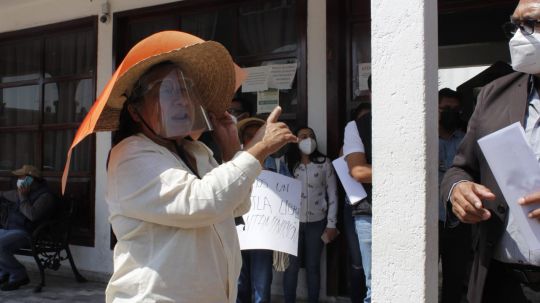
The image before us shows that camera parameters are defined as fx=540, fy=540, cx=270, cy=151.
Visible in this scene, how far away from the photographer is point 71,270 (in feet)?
21.2

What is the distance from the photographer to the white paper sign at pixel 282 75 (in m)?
5.15

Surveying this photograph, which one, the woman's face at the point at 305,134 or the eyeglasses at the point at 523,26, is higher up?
the eyeglasses at the point at 523,26

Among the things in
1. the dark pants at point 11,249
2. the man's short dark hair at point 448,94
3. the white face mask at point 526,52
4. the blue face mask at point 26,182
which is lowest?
the dark pants at point 11,249

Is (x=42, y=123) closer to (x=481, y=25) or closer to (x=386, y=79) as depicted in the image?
(x=481, y=25)

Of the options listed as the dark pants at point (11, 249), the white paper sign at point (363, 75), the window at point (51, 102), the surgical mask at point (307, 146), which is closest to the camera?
the surgical mask at point (307, 146)

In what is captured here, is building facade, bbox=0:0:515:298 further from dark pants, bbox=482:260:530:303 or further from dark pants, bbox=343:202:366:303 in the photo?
dark pants, bbox=482:260:530:303

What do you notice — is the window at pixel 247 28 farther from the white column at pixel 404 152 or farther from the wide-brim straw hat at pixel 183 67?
the white column at pixel 404 152

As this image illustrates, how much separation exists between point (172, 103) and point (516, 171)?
113 cm

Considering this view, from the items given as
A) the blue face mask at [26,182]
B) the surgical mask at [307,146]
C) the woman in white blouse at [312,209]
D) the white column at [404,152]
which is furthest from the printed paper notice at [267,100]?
the white column at [404,152]

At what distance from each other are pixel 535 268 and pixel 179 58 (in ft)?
4.58

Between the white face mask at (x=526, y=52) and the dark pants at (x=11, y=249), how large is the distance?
5.46 metres

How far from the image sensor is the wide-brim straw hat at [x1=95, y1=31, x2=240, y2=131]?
5.82ft

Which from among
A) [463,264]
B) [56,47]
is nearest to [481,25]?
[463,264]

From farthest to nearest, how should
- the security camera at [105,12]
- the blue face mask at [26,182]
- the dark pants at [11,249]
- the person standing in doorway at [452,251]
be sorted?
the security camera at [105,12] → the blue face mask at [26,182] → the dark pants at [11,249] → the person standing in doorway at [452,251]
